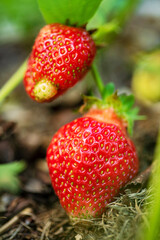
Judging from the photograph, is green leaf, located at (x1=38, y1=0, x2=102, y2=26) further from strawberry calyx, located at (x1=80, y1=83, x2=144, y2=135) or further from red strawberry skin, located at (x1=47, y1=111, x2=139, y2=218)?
red strawberry skin, located at (x1=47, y1=111, x2=139, y2=218)

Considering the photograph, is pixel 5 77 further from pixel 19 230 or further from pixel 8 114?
pixel 19 230

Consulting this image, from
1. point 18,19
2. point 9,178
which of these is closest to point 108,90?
point 9,178

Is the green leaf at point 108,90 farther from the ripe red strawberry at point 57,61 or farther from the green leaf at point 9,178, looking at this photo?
the green leaf at point 9,178

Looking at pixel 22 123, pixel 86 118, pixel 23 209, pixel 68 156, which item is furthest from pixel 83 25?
pixel 22 123

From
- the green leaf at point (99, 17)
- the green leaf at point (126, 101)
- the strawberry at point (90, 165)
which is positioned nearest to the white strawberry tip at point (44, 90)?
the strawberry at point (90, 165)

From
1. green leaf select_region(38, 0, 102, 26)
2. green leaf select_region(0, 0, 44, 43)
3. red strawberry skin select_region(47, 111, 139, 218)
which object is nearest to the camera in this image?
red strawberry skin select_region(47, 111, 139, 218)

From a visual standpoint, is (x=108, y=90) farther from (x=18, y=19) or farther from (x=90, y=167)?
(x=18, y=19)

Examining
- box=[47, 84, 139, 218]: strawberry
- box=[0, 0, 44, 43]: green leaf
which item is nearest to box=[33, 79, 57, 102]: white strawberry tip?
box=[47, 84, 139, 218]: strawberry
